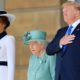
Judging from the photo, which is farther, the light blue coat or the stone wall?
the stone wall

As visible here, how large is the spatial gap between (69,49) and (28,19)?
3086 mm

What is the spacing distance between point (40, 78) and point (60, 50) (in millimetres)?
873

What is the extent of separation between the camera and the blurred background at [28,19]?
7.64m

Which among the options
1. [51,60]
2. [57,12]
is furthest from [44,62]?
[57,12]

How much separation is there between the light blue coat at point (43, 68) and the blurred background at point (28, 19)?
1.77m

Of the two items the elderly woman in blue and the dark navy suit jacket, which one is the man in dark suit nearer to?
the dark navy suit jacket

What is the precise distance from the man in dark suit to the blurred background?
8.22 feet

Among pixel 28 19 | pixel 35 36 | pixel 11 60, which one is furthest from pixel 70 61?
pixel 28 19

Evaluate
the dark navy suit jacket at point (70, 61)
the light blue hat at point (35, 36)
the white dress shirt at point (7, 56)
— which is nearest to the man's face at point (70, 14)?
the dark navy suit jacket at point (70, 61)

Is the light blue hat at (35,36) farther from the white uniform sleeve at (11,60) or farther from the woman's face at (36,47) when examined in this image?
the white uniform sleeve at (11,60)

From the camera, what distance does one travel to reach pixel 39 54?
19.3 feet

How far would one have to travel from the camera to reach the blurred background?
25.1 ft

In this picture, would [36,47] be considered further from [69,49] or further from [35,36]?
[69,49]

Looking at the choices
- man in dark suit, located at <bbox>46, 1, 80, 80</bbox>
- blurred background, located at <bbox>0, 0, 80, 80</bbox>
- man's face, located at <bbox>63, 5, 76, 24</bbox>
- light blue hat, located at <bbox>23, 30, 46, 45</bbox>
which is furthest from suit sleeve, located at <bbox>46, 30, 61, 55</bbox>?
blurred background, located at <bbox>0, 0, 80, 80</bbox>
